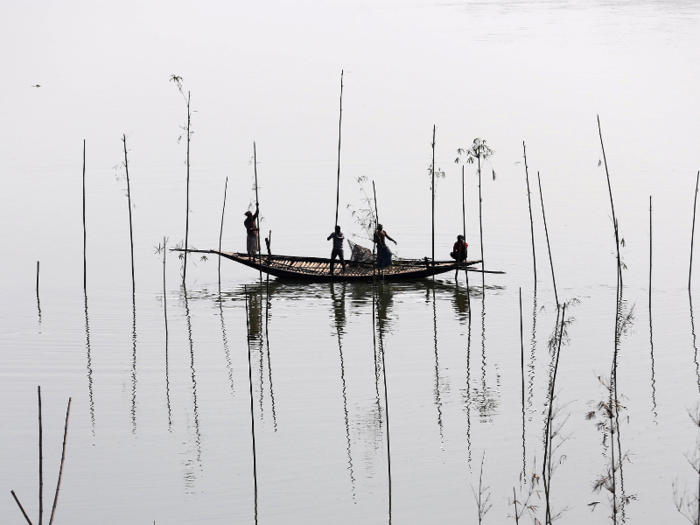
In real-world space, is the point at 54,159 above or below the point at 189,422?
above

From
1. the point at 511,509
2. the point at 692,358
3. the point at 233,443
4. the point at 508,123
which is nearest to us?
the point at 511,509

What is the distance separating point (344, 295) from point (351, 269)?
1080mm

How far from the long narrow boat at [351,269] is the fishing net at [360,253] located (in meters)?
0.08

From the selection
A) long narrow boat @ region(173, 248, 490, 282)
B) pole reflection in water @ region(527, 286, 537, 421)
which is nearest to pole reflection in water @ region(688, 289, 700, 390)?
pole reflection in water @ region(527, 286, 537, 421)

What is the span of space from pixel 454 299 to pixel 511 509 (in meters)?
9.43

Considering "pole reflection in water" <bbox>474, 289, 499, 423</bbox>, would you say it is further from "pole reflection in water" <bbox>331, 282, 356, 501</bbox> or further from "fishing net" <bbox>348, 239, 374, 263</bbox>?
"fishing net" <bbox>348, 239, 374, 263</bbox>

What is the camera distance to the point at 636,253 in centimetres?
2323

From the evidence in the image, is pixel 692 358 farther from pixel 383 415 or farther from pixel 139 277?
pixel 139 277

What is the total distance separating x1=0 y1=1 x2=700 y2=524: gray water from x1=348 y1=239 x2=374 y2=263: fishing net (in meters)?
0.79

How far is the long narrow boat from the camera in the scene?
18922mm

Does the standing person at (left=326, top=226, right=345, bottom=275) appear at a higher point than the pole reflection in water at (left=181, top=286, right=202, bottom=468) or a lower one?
higher

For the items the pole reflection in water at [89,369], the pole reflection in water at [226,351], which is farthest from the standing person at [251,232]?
the pole reflection in water at [89,369]

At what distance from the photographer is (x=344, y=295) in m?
18.9

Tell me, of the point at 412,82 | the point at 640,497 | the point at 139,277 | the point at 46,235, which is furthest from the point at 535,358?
the point at 412,82
